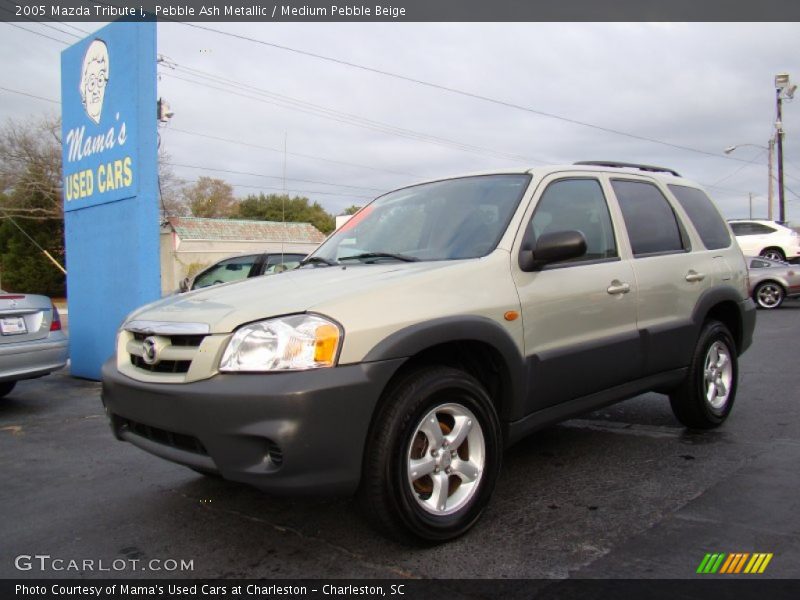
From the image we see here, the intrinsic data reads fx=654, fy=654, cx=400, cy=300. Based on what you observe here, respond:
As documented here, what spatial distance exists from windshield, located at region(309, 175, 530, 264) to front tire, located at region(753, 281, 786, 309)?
46.1 feet

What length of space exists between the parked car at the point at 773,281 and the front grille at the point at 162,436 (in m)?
15.2

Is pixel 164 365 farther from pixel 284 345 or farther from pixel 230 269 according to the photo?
pixel 230 269

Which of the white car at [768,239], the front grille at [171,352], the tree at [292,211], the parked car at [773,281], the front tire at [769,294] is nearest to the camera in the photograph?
the front grille at [171,352]

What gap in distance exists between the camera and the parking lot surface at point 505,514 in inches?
112

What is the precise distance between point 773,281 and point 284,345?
15765 mm

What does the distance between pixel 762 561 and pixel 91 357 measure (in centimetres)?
773

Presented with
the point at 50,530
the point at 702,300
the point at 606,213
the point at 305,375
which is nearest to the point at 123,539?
the point at 50,530

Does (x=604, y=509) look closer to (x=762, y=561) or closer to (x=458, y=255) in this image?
(x=762, y=561)

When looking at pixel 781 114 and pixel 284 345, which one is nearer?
pixel 284 345

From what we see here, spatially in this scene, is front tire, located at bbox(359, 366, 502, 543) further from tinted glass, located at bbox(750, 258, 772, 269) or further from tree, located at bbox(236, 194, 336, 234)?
tree, located at bbox(236, 194, 336, 234)

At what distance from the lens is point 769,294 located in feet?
51.3

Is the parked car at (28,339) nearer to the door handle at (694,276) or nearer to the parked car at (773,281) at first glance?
the door handle at (694,276)
